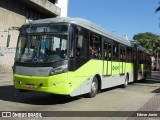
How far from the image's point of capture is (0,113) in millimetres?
9094

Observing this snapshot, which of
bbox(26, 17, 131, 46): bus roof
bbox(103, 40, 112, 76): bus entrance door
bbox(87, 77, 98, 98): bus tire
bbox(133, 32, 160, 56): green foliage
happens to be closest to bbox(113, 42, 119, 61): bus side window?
bbox(26, 17, 131, 46): bus roof

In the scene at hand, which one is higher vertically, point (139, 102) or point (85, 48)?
point (85, 48)

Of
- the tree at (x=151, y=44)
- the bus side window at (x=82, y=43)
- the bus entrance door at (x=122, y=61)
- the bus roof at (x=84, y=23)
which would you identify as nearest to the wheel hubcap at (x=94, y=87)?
the bus side window at (x=82, y=43)

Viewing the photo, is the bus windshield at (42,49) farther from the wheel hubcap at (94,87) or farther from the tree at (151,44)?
the tree at (151,44)

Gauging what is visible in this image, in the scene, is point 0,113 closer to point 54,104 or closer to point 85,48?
point 54,104

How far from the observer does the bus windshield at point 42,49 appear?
11078 millimetres

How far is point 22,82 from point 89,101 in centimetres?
270

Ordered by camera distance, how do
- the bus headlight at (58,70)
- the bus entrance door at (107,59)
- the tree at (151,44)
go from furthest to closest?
the tree at (151,44)
the bus entrance door at (107,59)
the bus headlight at (58,70)

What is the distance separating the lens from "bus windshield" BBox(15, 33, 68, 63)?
11078 mm

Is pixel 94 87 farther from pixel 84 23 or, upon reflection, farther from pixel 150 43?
pixel 150 43

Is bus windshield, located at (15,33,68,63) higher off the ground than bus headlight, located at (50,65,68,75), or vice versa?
bus windshield, located at (15,33,68,63)

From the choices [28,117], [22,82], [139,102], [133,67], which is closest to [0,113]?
[28,117]

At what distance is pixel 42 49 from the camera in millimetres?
11227

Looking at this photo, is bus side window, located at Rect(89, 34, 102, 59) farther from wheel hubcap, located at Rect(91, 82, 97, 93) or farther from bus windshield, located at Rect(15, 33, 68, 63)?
bus windshield, located at Rect(15, 33, 68, 63)
